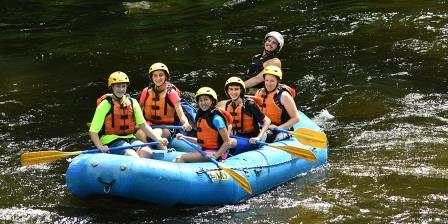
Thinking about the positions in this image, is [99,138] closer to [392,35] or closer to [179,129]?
[179,129]

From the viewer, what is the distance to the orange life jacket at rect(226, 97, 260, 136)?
26.4 feet

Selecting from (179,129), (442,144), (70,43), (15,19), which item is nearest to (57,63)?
(70,43)

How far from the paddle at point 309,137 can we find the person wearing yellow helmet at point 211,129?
2.81ft

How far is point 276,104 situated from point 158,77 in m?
1.38

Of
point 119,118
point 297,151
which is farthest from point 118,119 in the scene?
point 297,151

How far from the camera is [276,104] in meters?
8.47

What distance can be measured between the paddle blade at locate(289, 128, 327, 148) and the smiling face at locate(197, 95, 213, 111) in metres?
1.16

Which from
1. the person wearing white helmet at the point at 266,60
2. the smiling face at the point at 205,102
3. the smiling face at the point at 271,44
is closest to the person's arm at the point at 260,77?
the person wearing white helmet at the point at 266,60

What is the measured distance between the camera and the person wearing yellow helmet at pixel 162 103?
839 cm

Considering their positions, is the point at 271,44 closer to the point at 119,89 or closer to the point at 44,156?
the point at 119,89

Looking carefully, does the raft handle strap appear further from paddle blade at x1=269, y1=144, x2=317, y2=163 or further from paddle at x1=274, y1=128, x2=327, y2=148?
paddle at x1=274, y1=128, x2=327, y2=148

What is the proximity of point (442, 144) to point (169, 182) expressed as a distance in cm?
388

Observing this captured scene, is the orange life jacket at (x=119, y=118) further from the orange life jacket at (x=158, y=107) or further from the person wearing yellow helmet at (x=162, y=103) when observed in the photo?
the orange life jacket at (x=158, y=107)

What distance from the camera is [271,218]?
22.7 ft
